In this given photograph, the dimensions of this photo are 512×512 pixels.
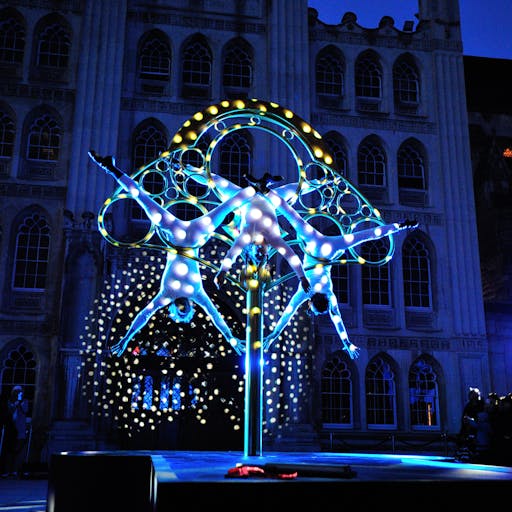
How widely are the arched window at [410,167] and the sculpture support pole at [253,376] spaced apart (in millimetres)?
13473

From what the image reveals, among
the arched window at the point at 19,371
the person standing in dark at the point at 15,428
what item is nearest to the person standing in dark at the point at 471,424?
the person standing in dark at the point at 15,428

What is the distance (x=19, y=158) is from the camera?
19.6 metres

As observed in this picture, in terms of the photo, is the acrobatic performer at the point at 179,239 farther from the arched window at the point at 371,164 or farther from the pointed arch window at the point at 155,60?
the arched window at the point at 371,164

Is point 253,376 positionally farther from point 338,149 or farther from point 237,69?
point 237,69

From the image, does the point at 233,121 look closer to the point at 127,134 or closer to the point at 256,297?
the point at 127,134

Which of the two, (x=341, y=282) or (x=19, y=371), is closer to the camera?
(x=19, y=371)

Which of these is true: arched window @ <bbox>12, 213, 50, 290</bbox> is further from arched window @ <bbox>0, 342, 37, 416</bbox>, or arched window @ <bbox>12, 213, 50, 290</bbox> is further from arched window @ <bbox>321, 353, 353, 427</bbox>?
arched window @ <bbox>321, 353, 353, 427</bbox>

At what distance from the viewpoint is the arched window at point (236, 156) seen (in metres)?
21.0

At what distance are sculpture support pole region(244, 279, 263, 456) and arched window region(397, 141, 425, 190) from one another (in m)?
13.5

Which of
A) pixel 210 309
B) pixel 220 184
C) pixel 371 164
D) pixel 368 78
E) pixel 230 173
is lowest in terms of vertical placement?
pixel 210 309

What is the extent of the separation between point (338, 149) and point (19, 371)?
12.5 metres

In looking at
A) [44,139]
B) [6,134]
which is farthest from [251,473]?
[6,134]

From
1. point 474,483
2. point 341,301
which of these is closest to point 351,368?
point 341,301

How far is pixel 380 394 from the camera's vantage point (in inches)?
787
